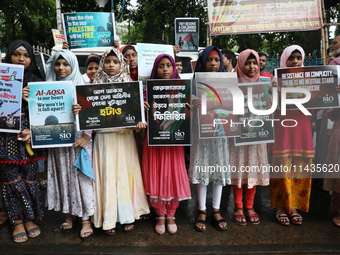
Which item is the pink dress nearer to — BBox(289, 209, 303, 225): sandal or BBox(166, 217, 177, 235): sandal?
BBox(166, 217, 177, 235): sandal

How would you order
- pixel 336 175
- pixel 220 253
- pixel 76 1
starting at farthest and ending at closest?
pixel 76 1 < pixel 336 175 < pixel 220 253

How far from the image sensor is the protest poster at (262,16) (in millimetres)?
5441

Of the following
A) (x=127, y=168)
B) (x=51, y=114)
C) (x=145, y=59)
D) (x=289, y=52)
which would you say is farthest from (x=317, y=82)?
(x=51, y=114)

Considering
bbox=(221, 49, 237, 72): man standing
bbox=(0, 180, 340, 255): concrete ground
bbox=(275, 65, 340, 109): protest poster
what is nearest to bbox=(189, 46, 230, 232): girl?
bbox=(0, 180, 340, 255): concrete ground

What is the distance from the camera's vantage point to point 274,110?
2.88 meters

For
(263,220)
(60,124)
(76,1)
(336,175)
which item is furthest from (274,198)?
(76,1)

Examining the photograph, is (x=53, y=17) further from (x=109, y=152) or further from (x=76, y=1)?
(x=109, y=152)

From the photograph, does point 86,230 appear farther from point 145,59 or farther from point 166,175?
point 145,59

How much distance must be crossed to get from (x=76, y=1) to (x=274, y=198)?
13.7 meters

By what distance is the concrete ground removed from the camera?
262cm

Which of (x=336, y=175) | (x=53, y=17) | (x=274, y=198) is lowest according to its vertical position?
(x=274, y=198)

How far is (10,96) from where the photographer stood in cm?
255

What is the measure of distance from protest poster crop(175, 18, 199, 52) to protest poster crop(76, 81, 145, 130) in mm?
3877

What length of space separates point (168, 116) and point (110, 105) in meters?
0.62
